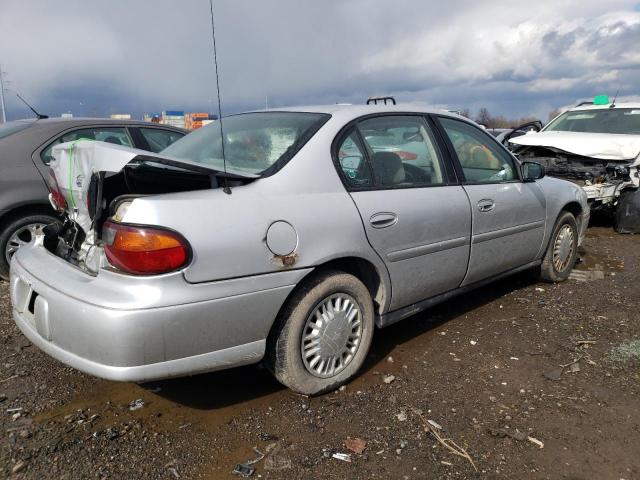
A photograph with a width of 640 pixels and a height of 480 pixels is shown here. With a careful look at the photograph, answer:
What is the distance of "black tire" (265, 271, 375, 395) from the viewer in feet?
8.68

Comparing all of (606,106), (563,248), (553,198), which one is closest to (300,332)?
(553,198)

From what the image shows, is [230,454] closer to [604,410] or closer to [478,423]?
[478,423]

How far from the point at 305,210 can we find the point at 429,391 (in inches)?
51.3

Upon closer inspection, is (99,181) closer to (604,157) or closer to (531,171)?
(531,171)

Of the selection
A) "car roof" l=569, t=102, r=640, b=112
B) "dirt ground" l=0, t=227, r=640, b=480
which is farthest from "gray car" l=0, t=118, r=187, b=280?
"car roof" l=569, t=102, r=640, b=112

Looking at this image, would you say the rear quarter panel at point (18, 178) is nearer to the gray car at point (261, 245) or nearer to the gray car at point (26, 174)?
the gray car at point (26, 174)

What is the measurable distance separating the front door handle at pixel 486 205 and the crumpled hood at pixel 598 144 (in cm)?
460

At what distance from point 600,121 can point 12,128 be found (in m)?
8.34

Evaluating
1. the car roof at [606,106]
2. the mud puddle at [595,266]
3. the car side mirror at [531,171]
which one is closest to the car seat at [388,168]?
the car side mirror at [531,171]

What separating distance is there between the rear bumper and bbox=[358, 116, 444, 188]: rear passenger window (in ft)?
3.12

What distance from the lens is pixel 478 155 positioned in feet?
12.8

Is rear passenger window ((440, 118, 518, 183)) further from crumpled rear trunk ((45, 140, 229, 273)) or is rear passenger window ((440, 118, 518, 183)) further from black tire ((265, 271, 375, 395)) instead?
crumpled rear trunk ((45, 140, 229, 273))

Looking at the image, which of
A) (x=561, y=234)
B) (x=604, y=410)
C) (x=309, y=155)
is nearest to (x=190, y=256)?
(x=309, y=155)

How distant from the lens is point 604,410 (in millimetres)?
2781
